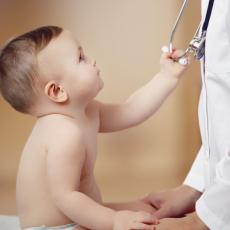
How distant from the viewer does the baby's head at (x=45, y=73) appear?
3.13 ft

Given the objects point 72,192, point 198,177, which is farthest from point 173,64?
point 72,192

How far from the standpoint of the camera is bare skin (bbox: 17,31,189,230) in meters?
A: 0.91

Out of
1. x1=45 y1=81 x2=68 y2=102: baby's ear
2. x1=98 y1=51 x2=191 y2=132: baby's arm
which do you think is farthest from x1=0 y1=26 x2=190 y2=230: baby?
x1=98 y1=51 x2=191 y2=132: baby's arm

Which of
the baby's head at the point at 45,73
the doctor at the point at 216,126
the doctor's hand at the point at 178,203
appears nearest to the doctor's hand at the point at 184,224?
the doctor at the point at 216,126

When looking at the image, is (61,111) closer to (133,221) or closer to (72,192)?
(72,192)

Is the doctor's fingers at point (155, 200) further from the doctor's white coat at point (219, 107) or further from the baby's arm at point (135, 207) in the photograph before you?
the doctor's white coat at point (219, 107)

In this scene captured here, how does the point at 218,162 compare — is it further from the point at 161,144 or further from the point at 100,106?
the point at 161,144

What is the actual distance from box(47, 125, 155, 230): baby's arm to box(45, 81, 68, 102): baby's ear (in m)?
0.08

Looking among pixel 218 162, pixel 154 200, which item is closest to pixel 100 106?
pixel 154 200

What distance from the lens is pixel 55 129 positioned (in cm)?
96

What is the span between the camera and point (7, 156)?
1.71 m

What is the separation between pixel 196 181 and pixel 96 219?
277 millimetres

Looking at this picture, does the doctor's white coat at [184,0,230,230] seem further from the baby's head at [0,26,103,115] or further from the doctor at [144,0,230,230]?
the baby's head at [0,26,103,115]

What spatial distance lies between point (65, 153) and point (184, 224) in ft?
0.86
